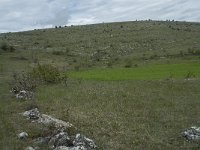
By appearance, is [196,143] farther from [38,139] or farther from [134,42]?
[134,42]

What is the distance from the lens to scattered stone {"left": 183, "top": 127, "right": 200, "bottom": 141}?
1661 centimetres

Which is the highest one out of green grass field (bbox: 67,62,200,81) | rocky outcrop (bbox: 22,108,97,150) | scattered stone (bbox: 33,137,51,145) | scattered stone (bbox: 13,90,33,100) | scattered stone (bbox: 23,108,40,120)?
rocky outcrop (bbox: 22,108,97,150)

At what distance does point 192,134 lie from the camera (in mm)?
16938

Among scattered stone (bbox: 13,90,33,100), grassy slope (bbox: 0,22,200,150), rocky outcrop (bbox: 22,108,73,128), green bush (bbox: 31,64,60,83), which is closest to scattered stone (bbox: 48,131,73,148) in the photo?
grassy slope (bbox: 0,22,200,150)

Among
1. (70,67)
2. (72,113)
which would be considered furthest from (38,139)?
(70,67)

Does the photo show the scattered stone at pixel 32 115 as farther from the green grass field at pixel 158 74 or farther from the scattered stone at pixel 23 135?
the green grass field at pixel 158 74

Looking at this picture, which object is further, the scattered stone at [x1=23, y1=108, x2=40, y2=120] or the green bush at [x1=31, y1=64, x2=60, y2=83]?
the green bush at [x1=31, y1=64, x2=60, y2=83]

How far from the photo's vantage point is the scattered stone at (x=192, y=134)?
16606mm

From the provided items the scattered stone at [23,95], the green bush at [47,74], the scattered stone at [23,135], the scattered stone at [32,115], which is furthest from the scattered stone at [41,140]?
the green bush at [47,74]

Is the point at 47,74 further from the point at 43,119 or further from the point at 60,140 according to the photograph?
the point at 60,140

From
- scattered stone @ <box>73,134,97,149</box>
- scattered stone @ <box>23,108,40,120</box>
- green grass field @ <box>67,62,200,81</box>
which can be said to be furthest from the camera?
green grass field @ <box>67,62,200,81</box>

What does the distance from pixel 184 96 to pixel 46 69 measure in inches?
715

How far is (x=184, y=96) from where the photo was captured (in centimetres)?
2864

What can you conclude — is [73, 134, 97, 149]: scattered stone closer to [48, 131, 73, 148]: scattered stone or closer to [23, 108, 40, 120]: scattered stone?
[48, 131, 73, 148]: scattered stone
